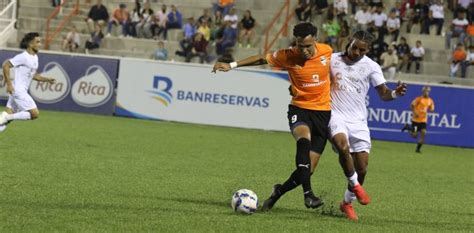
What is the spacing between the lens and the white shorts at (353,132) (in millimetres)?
11836

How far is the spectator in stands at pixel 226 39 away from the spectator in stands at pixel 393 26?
551 cm

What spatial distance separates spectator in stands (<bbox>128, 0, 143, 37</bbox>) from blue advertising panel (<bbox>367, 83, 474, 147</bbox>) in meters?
12.0

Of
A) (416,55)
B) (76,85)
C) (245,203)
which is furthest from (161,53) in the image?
(245,203)

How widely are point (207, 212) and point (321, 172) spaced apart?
24.8 ft

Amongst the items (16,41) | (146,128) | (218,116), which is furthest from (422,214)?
(16,41)

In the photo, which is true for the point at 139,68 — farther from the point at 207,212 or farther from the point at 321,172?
the point at 207,212

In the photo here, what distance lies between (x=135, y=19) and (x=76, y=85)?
7699 mm

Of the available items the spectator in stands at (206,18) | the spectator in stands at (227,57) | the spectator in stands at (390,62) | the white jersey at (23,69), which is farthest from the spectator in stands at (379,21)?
the white jersey at (23,69)

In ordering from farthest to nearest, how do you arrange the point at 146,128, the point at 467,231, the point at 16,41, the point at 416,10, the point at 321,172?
the point at 16,41
the point at 416,10
the point at 146,128
the point at 321,172
the point at 467,231

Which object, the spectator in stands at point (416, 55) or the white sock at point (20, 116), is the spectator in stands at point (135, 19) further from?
the white sock at point (20, 116)

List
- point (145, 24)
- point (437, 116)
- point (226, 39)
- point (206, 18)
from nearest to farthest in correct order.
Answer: point (437, 116) → point (226, 39) → point (206, 18) → point (145, 24)

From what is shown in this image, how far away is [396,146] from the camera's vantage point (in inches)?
1107

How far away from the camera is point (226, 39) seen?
35938mm

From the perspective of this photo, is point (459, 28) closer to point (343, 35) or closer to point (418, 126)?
point (343, 35)
